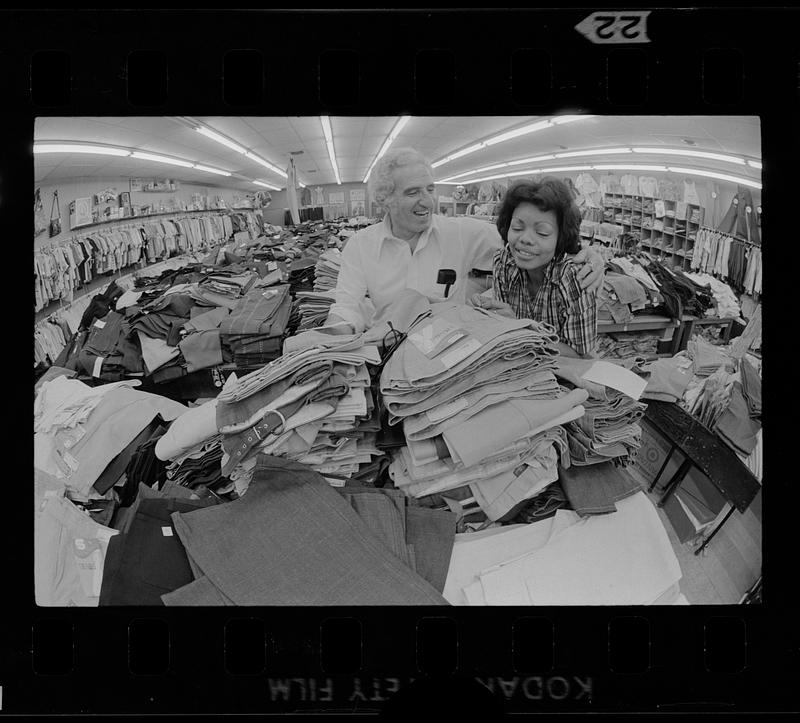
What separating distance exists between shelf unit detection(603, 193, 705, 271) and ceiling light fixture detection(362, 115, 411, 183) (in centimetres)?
56

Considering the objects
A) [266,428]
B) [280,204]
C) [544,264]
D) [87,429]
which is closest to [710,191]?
[544,264]

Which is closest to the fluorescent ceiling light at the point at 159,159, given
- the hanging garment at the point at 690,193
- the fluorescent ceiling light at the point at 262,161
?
the fluorescent ceiling light at the point at 262,161

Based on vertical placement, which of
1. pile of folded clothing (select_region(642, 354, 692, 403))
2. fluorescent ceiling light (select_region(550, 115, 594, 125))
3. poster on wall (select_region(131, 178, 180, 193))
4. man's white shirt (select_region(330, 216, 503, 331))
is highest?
fluorescent ceiling light (select_region(550, 115, 594, 125))

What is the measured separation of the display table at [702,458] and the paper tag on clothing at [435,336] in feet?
1.92

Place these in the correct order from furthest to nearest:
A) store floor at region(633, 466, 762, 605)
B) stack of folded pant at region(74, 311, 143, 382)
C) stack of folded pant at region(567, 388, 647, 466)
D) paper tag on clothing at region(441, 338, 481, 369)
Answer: stack of folded pant at region(74, 311, 143, 382) < store floor at region(633, 466, 762, 605) < stack of folded pant at region(567, 388, 647, 466) < paper tag on clothing at region(441, 338, 481, 369)

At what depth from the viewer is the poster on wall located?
1.67 m

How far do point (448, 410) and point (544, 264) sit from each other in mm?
466

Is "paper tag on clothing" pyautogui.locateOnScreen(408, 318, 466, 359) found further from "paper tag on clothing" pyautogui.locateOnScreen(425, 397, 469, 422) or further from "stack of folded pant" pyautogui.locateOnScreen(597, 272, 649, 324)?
"stack of folded pant" pyautogui.locateOnScreen(597, 272, 649, 324)

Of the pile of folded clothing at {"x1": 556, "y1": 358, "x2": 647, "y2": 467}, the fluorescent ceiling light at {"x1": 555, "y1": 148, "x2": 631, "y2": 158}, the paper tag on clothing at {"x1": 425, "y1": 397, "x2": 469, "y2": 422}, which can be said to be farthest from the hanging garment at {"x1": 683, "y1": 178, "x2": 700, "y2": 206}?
the paper tag on clothing at {"x1": 425, "y1": 397, "x2": 469, "y2": 422}

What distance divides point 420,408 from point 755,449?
958 millimetres

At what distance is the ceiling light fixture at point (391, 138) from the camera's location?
5.08 feet

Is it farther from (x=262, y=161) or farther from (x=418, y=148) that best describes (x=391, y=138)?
(x=262, y=161)

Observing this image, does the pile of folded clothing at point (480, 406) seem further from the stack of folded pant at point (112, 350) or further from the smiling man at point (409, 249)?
the stack of folded pant at point (112, 350)
